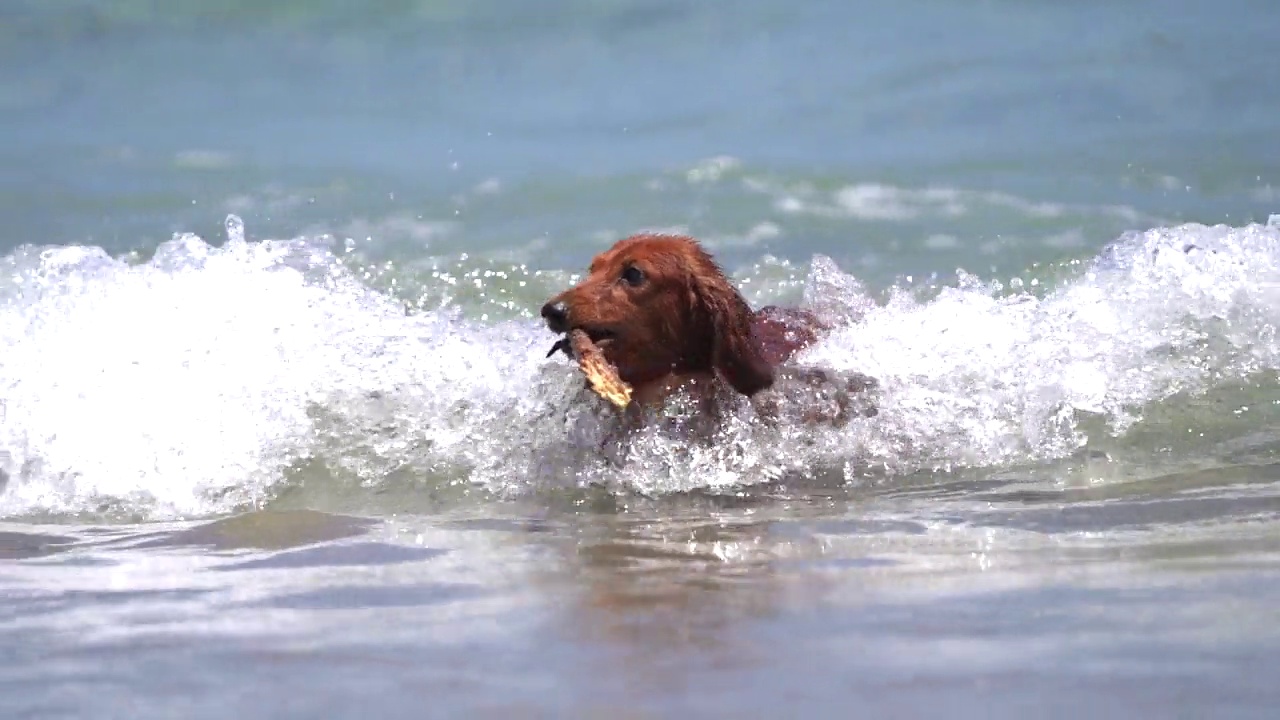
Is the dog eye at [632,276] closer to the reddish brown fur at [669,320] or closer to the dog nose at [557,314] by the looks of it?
the reddish brown fur at [669,320]

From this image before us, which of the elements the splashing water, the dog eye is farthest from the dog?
the splashing water

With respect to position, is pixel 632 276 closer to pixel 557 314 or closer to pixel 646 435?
pixel 557 314

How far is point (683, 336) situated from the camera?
517cm

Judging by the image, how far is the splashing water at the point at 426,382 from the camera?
4.88 meters

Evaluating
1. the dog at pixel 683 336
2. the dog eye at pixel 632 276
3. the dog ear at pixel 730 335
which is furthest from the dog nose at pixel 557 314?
the dog ear at pixel 730 335

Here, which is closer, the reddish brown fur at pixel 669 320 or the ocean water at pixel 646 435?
the ocean water at pixel 646 435

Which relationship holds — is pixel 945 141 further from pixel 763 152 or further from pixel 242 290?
pixel 242 290

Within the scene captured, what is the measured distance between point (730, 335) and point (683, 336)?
0.14 m

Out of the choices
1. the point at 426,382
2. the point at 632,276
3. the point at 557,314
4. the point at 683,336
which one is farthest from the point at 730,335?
the point at 426,382

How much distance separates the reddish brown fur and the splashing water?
177mm

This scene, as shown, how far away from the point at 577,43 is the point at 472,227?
4463mm

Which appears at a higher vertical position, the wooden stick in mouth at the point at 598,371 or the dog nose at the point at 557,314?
the dog nose at the point at 557,314

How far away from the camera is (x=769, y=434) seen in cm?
512

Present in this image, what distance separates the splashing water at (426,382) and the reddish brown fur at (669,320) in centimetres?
18
